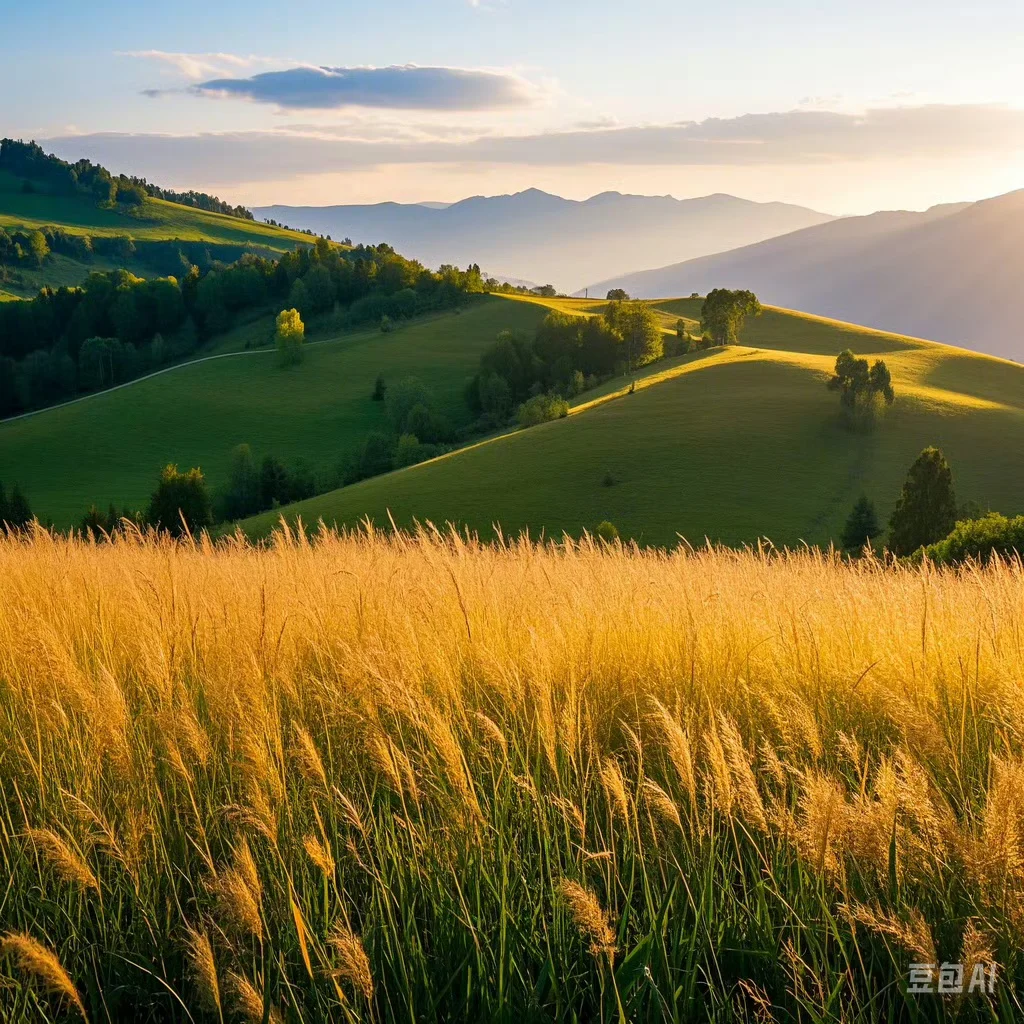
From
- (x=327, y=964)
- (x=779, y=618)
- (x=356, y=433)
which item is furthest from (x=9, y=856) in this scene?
(x=356, y=433)

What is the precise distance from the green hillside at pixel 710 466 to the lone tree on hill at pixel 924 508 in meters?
10.3

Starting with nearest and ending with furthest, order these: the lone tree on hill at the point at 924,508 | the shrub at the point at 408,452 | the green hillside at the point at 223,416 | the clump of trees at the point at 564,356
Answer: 1. the lone tree on hill at the point at 924,508
2. the shrub at the point at 408,452
3. the green hillside at the point at 223,416
4. the clump of trees at the point at 564,356

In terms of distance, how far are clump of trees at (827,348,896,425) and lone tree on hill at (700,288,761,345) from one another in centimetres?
3236

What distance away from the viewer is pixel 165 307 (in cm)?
12394

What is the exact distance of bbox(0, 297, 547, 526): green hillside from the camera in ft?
267

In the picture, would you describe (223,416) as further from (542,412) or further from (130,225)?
(130,225)

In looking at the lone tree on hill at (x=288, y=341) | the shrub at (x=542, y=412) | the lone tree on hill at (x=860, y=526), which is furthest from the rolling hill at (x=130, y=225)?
the lone tree on hill at (x=860, y=526)

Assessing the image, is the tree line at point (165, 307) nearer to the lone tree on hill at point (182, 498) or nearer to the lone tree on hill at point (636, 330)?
the lone tree on hill at point (636, 330)

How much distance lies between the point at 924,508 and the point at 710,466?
70.4ft

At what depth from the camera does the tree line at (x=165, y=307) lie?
369 ft

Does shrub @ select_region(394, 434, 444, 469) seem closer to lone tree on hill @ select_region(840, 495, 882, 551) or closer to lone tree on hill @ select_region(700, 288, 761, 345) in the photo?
lone tree on hill @ select_region(700, 288, 761, 345)

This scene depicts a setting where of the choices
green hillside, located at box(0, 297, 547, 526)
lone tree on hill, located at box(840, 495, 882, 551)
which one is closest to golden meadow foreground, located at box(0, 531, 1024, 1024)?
lone tree on hill, located at box(840, 495, 882, 551)

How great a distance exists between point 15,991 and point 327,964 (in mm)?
1040

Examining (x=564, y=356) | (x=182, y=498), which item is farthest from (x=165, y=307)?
(x=182, y=498)
